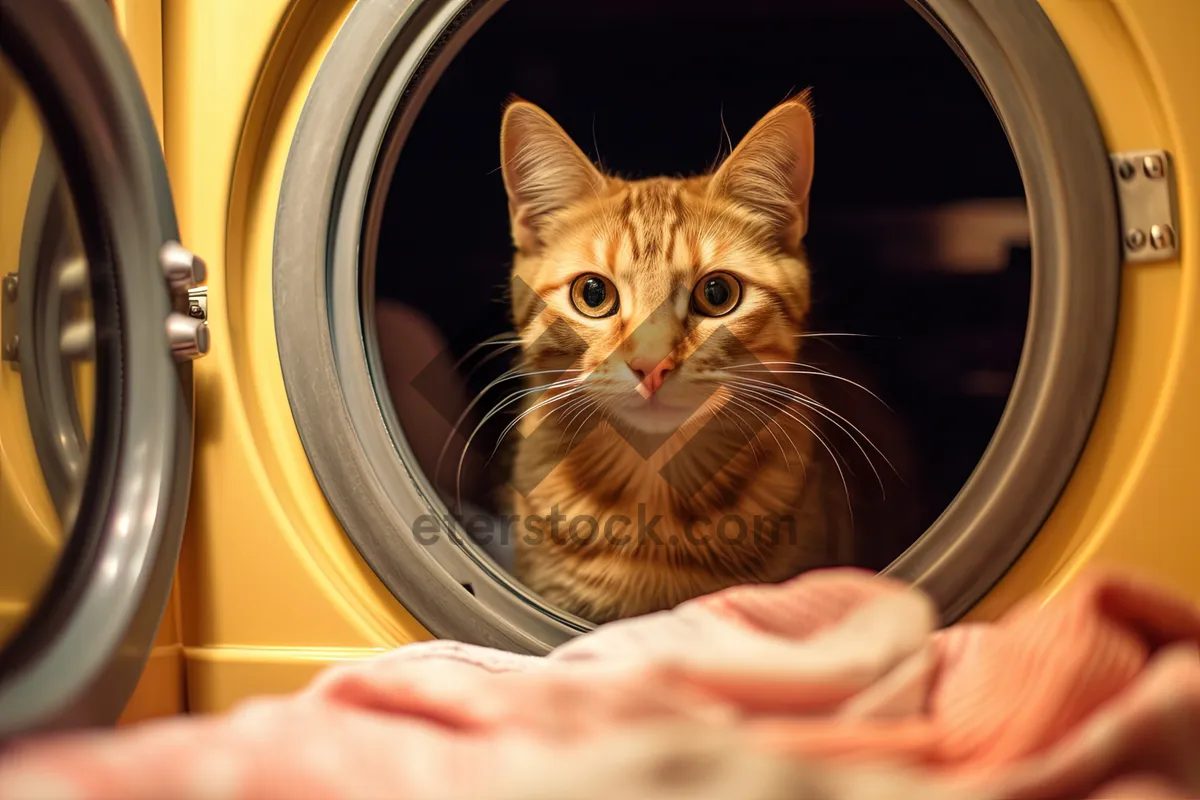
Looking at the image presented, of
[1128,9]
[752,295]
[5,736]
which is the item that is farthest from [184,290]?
[1128,9]

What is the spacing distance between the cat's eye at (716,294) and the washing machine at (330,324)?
0.16 metres

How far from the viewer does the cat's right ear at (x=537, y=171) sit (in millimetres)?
959

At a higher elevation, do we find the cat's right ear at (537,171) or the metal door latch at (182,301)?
the cat's right ear at (537,171)

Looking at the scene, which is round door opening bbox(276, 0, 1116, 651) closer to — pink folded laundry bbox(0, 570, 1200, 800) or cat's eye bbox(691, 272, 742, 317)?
cat's eye bbox(691, 272, 742, 317)

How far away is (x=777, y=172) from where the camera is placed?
36.9 inches

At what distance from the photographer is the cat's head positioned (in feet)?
3.00

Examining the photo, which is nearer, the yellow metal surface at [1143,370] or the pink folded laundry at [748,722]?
the pink folded laundry at [748,722]

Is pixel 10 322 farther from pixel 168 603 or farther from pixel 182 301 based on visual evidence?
pixel 168 603

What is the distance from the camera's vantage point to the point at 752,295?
0.95 m

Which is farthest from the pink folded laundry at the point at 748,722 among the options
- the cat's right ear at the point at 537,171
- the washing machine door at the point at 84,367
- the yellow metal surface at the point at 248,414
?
the cat's right ear at the point at 537,171

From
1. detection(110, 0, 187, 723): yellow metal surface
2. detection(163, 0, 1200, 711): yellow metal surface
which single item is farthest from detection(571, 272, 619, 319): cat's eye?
detection(110, 0, 187, 723): yellow metal surface

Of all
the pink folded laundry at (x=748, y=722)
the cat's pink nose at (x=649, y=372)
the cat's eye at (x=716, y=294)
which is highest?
the cat's eye at (x=716, y=294)

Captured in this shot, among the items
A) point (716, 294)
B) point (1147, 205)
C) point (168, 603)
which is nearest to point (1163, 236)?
point (1147, 205)

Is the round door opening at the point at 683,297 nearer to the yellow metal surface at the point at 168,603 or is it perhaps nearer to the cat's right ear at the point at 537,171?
the cat's right ear at the point at 537,171
